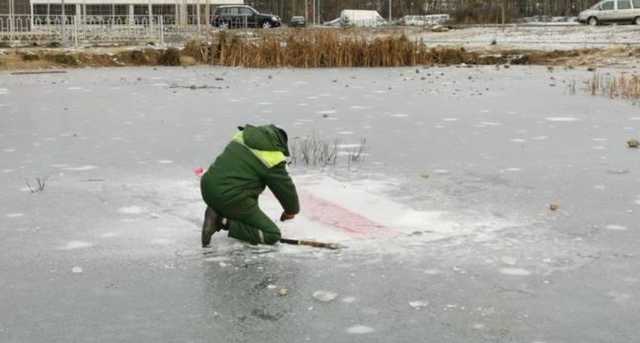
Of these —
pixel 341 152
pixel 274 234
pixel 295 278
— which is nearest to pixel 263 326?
pixel 295 278

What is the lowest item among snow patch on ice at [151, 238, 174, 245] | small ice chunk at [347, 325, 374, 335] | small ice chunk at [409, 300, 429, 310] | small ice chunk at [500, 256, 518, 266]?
small ice chunk at [347, 325, 374, 335]

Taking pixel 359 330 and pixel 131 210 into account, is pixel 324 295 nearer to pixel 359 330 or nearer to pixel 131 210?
pixel 359 330

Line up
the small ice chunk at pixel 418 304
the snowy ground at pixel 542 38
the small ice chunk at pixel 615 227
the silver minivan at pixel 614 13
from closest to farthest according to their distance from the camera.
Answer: the small ice chunk at pixel 418 304 → the small ice chunk at pixel 615 227 → the snowy ground at pixel 542 38 → the silver minivan at pixel 614 13

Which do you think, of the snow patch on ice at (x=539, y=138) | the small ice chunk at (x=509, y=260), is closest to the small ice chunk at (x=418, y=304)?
the small ice chunk at (x=509, y=260)

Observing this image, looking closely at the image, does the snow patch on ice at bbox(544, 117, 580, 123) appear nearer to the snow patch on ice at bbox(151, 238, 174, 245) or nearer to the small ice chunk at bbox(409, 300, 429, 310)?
the snow patch on ice at bbox(151, 238, 174, 245)

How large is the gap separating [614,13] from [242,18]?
22427 mm

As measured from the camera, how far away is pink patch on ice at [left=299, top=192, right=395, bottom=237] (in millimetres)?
6148

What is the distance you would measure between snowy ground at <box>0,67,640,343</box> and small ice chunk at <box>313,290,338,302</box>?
0.04ft

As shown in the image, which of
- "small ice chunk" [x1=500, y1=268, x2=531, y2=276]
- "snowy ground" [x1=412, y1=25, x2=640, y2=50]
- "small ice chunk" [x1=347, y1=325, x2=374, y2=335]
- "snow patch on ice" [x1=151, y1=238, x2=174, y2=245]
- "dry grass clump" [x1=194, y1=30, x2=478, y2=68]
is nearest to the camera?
"small ice chunk" [x1=347, y1=325, x2=374, y2=335]

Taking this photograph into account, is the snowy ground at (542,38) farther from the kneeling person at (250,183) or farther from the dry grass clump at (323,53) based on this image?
the kneeling person at (250,183)

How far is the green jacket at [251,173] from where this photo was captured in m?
5.62

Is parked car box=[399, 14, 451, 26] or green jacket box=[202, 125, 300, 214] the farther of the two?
parked car box=[399, 14, 451, 26]

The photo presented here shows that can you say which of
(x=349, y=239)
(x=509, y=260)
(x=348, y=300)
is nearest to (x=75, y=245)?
(x=349, y=239)

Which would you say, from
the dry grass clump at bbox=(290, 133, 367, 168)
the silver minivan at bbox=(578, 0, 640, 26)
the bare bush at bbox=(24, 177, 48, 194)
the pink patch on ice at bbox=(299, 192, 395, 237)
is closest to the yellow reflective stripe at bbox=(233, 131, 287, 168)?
the pink patch on ice at bbox=(299, 192, 395, 237)
